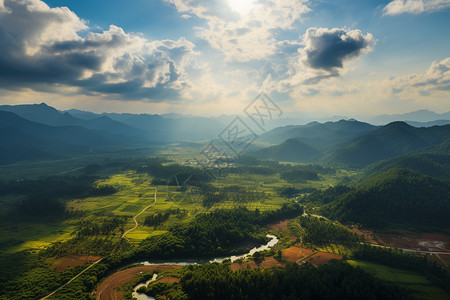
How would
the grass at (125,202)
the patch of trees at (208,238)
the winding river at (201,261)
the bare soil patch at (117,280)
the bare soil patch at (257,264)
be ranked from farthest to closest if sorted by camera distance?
the grass at (125,202) → the patch of trees at (208,238) → the bare soil patch at (257,264) → the winding river at (201,261) → the bare soil patch at (117,280)

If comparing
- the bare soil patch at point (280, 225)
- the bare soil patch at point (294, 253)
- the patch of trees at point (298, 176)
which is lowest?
the bare soil patch at point (280, 225)

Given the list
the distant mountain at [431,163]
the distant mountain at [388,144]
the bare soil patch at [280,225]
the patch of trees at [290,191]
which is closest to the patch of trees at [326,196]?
the patch of trees at [290,191]

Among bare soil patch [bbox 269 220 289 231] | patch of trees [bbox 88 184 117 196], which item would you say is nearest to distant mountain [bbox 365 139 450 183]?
bare soil patch [bbox 269 220 289 231]

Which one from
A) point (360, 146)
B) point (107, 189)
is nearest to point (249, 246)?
point (107, 189)

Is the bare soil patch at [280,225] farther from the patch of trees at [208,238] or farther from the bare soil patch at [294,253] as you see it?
the bare soil patch at [294,253]

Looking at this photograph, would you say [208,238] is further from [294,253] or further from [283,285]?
[283,285]

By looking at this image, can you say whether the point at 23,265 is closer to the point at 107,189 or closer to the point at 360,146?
the point at 107,189
